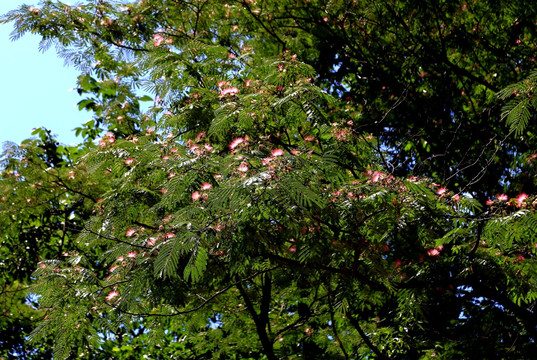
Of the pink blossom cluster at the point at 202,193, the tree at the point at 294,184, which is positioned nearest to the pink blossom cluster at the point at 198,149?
the tree at the point at 294,184

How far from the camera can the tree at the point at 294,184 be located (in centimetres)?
403

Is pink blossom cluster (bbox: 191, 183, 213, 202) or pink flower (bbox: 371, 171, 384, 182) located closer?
pink blossom cluster (bbox: 191, 183, 213, 202)

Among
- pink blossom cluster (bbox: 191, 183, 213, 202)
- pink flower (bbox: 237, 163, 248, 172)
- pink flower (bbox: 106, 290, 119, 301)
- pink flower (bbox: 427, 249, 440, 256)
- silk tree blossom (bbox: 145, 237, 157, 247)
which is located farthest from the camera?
pink flower (bbox: 427, 249, 440, 256)

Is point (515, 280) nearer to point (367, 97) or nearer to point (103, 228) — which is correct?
point (103, 228)

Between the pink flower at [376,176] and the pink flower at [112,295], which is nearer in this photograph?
the pink flower at [376,176]

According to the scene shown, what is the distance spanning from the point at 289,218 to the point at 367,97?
5.17 meters

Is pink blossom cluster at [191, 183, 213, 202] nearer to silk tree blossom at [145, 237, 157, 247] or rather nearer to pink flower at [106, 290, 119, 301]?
silk tree blossom at [145, 237, 157, 247]

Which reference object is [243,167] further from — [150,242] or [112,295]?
[112,295]

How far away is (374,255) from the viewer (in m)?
4.71

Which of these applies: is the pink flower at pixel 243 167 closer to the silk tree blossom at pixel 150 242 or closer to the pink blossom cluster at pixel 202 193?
the pink blossom cluster at pixel 202 193

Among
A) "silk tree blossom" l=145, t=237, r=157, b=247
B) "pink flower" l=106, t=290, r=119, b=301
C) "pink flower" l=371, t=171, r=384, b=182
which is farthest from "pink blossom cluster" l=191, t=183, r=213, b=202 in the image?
"pink flower" l=106, t=290, r=119, b=301

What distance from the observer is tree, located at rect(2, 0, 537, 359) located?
4.03 metres

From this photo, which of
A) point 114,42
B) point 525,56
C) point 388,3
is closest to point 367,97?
Result: point 388,3

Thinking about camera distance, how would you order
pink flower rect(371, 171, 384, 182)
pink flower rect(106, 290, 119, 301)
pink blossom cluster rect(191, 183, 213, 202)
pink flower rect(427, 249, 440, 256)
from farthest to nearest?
pink flower rect(427, 249, 440, 256) → pink flower rect(106, 290, 119, 301) → pink flower rect(371, 171, 384, 182) → pink blossom cluster rect(191, 183, 213, 202)
